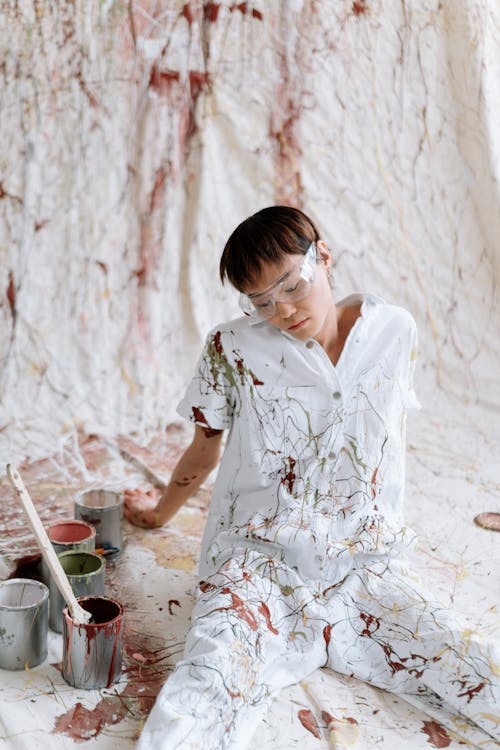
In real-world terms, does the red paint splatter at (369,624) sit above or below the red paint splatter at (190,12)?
below

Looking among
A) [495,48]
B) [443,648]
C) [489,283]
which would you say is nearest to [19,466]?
[443,648]

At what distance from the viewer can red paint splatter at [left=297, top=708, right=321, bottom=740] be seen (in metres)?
1.27

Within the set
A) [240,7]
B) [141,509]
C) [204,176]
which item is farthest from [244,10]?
[141,509]

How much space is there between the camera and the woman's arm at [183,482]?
1.57m

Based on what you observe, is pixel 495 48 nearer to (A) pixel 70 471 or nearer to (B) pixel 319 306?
(B) pixel 319 306

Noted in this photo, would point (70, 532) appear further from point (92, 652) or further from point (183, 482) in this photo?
point (92, 652)

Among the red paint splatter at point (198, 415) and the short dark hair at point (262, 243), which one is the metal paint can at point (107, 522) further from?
the short dark hair at point (262, 243)

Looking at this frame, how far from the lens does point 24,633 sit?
1.38 m

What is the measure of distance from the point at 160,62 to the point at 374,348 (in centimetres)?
125

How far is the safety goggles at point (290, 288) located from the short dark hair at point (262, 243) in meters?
0.02

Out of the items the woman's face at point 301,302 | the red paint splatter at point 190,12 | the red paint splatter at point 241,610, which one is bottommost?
the red paint splatter at point 241,610

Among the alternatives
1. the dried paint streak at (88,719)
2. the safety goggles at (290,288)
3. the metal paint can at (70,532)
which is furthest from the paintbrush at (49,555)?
the safety goggles at (290,288)

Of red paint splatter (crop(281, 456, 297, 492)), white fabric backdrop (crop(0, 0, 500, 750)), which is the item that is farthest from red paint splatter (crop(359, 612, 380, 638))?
white fabric backdrop (crop(0, 0, 500, 750))

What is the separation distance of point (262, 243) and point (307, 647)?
0.64 metres
